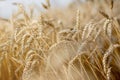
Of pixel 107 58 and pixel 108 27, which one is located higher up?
pixel 108 27

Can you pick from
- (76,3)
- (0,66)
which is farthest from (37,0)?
(0,66)

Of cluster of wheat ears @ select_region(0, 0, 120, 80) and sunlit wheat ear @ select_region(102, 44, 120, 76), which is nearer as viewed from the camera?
sunlit wheat ear @ select_region(102, 44, 120, 76)

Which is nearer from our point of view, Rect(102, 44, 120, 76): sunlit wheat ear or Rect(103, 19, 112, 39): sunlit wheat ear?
Rect(102, 44, 120, 76): sunlit wheat ear

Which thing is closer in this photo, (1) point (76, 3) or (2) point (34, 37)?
(2) point (34, 37)

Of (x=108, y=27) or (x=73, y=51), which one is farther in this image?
(x=73, y=51)

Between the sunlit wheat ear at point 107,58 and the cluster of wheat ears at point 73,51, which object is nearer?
the sunlit wheat ear at point 107,58

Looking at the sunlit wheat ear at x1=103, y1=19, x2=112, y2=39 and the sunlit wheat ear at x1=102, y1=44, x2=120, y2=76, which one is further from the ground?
→ the sunlit wheat ear at x1=103, y1=19, x2=112, y2=39

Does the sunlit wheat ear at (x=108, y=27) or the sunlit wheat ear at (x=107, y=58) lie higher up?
the sunlit wheat ear at (x=108, y=27)

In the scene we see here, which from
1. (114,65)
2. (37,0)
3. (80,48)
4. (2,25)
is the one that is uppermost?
(37,0)

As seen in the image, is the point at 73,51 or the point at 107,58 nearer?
the point at 107,58

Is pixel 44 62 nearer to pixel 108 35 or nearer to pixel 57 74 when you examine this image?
pixel 57 74

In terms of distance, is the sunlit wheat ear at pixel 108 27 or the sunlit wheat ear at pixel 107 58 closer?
the sunlit wheat ear at pixel 107 58
